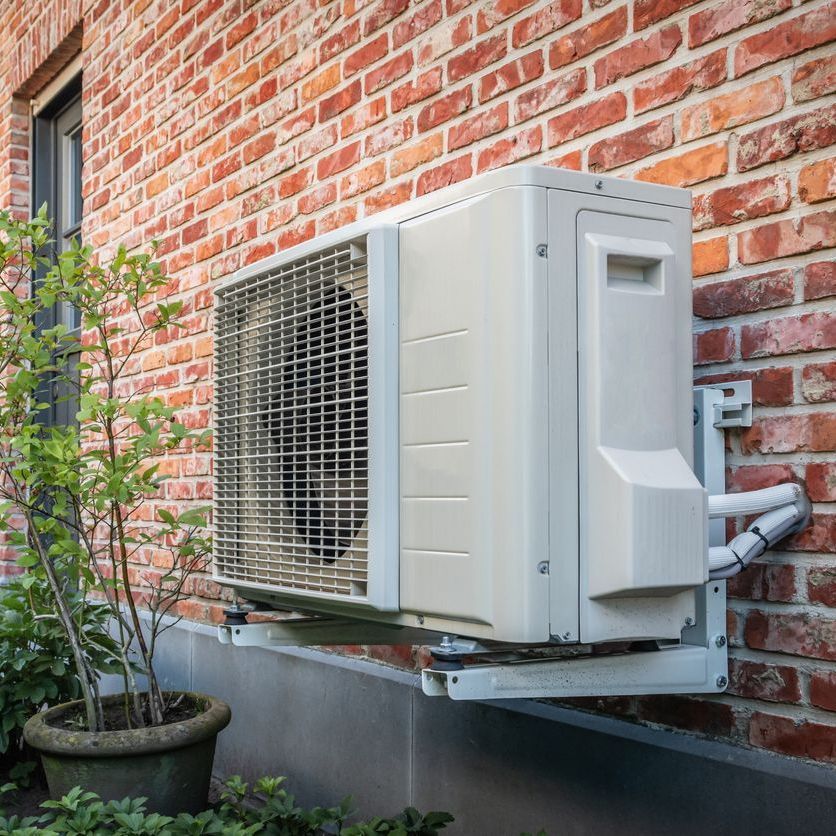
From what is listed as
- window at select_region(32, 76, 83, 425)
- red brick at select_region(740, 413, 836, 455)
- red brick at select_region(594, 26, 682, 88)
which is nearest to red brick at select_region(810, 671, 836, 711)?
red brick at select_region(740, 413, 836, 455)

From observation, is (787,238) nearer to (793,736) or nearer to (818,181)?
(818,181)

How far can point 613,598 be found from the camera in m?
1.61

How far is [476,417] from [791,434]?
61cm

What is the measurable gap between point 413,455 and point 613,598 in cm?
39

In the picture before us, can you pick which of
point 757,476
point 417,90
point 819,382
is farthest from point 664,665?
point 417,90

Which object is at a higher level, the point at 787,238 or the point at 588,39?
the point at 588,39

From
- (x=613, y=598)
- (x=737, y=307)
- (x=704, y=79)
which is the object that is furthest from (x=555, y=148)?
(x=613, y=598)

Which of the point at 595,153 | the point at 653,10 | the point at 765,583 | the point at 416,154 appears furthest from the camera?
the point at 416,154

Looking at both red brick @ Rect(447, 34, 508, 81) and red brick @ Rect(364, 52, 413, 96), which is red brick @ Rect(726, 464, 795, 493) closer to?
red brick @ Rect(447, 34, 508, 81)

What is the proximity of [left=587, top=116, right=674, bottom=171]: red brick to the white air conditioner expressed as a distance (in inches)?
16.3

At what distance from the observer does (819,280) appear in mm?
1817

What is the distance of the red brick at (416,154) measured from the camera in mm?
2715

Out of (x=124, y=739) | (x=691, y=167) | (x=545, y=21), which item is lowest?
(x=124, y=739)

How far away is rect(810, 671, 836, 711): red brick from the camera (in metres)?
1.77
